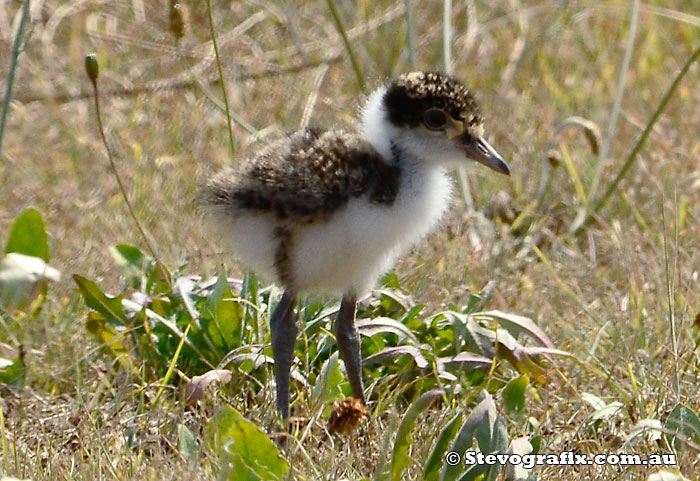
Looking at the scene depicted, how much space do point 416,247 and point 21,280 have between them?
1091 millimetres

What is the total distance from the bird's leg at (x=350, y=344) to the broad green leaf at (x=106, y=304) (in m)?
0.61

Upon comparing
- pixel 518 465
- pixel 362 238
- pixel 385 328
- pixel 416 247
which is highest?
pixel 362 238

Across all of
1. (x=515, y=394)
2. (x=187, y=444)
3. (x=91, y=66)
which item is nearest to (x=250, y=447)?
(x=187, y=444)

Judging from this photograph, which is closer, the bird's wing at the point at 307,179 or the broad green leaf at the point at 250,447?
the broad green leaf at the point at 250,447

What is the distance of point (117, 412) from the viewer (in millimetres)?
2564

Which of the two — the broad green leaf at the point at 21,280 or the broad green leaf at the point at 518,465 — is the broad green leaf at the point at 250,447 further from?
the broad green leaf at the point at 21,280

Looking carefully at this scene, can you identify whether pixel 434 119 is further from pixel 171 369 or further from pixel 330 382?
pixel 171 369

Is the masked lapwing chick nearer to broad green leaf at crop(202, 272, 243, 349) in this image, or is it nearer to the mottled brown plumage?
the mottled brown plumage

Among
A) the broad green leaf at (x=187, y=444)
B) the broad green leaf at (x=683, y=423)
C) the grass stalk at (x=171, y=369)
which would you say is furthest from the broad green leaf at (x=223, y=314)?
the broad green leaf at (x=683, y=423)

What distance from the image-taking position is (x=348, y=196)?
7.65 ft

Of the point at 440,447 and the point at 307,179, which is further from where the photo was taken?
the point at 307,179

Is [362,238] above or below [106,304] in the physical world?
above

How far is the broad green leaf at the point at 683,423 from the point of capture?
230cm

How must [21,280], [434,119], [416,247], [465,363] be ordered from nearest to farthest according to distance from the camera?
[434,119]
[465,363]
[21,280]
[416,247]
